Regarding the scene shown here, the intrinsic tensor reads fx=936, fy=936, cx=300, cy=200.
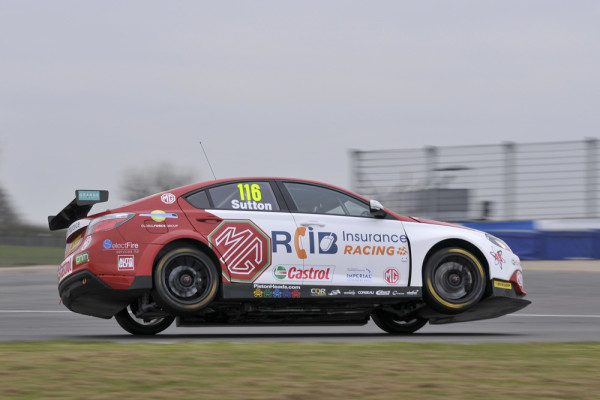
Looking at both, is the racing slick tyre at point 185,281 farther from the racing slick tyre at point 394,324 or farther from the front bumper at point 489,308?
the front bumper at point 489,308

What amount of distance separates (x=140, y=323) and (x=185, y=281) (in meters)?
1.03

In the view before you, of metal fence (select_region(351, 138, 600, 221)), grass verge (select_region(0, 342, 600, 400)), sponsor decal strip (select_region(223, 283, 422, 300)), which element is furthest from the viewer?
metal fence (select_region(351, 138, 600, 221))

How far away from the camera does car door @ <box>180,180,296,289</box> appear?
891 cm

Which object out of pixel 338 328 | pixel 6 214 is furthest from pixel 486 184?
pixel 6 214

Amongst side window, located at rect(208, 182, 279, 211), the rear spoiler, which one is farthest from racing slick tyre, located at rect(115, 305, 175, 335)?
side window, located at rect(208, 182, 279, 211)

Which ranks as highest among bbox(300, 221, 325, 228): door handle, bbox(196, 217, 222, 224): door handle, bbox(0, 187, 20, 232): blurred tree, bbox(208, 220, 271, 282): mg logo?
bbox(196, 217, 222, 224): door handle

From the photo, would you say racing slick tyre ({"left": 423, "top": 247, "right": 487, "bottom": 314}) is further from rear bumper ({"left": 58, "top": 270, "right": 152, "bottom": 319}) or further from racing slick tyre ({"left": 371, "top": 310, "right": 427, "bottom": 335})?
rear bumper ({"left": 58, "top": 270, "right": 152, "bottom": 319})

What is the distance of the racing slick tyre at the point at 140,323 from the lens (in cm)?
945

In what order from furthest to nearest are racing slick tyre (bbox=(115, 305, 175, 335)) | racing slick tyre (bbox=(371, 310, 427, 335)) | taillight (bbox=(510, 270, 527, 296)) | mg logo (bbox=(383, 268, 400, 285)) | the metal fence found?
the metal fence → racing slick tyre (bbox=(371, 310, 427, 335)) → taillight (bbox=(510, 270, 527, 296)) → racing slick tyre (bbox=(115, 305, 175, 335)) → mg logo (bbox=(383, 268, 400, 285))

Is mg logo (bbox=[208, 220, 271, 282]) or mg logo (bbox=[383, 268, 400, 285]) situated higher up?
mg logo (bbox=[208, 220, 271, 282])

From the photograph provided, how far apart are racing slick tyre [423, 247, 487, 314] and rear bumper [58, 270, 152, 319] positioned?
2812 millimetres

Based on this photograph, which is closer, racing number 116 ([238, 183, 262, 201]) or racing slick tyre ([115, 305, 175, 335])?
racing number 116 ([238, 183, 262, 201])

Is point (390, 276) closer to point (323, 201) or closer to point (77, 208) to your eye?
point (323, 201)

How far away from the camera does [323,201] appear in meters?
9.47
